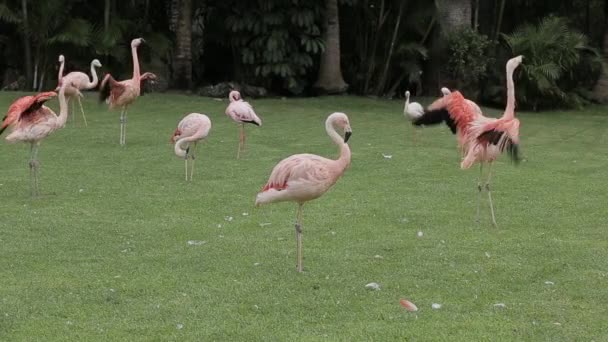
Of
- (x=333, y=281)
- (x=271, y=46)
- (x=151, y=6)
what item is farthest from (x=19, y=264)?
(x=151, y=6)

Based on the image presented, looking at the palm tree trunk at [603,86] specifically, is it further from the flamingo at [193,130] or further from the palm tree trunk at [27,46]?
the palm tree trunk at [27,46]

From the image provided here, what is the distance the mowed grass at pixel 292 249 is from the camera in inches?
192

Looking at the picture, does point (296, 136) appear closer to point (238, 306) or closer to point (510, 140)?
point (510, 140)

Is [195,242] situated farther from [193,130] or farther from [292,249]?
[193,130]

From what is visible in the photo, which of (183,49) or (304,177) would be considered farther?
(183,49)

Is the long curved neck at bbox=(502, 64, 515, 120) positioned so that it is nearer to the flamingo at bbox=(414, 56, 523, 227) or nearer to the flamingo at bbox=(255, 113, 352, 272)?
the flamingo at bbox=(414, 56, 523, 227)

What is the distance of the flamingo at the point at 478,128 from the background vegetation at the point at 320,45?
9.34 m

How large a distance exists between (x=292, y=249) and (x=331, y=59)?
12.5 m

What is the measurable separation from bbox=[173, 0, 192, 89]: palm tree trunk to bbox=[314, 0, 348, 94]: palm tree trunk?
3.06 metres

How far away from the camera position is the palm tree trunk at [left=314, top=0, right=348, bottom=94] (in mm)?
18281

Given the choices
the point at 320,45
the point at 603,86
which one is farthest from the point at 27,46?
the point at 603,86

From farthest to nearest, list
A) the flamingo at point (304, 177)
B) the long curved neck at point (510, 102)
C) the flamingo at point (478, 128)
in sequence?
the long curved neck at point (510, 102) < the flamingo at point (478, 128) < the flamingo at point (304, 177)

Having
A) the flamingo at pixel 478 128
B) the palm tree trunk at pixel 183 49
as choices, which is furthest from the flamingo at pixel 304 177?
the palm tree trunk at pixel 183 49

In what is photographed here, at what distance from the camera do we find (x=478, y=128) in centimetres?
733
